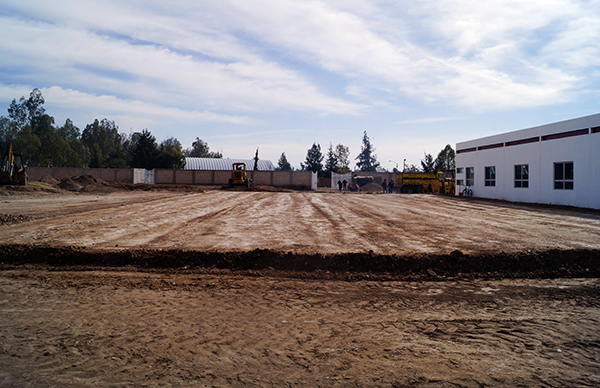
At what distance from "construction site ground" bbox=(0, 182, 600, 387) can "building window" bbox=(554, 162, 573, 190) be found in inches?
527

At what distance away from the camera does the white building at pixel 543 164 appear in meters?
20.3

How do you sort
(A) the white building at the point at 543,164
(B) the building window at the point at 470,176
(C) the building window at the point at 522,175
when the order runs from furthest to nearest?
(B) the building window at the point at 470,176
(C) the building window at the point at 522,175
(A) the white building at the point at 543,164

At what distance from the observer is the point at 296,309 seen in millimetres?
5352

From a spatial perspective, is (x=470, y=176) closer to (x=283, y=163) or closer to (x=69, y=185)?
(x=69, y=185)

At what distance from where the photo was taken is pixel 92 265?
7.70 m

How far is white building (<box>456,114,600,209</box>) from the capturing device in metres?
20.3

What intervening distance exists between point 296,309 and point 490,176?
2878cm

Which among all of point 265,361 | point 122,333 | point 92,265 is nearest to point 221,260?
point 92,265

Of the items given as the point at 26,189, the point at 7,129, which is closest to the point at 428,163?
the point at 26,189

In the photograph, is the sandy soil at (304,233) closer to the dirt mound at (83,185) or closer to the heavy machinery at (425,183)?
the dirt mound at (83,185)

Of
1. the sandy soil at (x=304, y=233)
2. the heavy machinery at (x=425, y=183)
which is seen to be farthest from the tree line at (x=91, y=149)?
the sandy soil at (x=304, y=233)

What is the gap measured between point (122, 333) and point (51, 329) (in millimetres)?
942

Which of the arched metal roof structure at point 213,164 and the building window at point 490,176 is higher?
the arched metal roof structure at point 213,164

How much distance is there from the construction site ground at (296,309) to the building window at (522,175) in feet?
52.7
